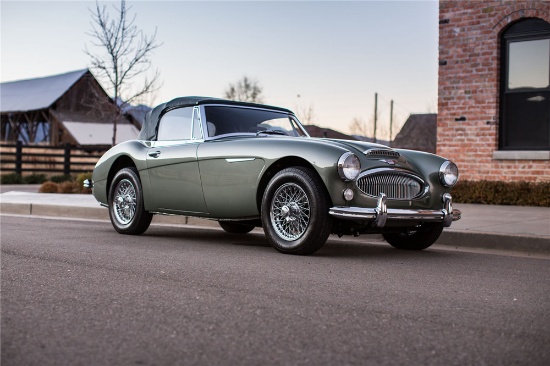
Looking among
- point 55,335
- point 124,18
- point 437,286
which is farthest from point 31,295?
point 124,18

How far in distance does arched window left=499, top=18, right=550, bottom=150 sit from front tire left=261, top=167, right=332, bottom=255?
7.51 meters

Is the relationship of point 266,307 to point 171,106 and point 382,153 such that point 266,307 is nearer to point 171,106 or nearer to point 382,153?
point 382,153

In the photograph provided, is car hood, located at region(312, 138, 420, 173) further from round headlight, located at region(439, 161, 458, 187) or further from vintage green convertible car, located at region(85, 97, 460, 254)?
round headlight, located at region(439, 161, 458, 187)

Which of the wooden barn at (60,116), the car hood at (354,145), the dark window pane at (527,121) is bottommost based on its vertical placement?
the car hood at (354,145)

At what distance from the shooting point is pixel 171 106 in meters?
8.34

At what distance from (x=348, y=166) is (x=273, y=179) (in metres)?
0.75

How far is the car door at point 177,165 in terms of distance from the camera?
296 inches

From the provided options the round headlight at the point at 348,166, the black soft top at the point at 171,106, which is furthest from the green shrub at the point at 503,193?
the round headlight at the point at 348,166

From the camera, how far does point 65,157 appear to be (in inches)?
1204

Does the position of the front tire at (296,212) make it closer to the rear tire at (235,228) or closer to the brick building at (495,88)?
the rear tire at (235,228)

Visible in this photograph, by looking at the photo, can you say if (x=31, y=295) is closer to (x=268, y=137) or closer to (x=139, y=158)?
(x=268, y=137)

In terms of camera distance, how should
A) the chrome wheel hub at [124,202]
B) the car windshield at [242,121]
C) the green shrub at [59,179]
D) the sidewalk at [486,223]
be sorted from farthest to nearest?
the green shrub at [59,179] < the chrome wheel hub at [124,202] < the car windshield at [242,121] < the sidewalk at [486,223]

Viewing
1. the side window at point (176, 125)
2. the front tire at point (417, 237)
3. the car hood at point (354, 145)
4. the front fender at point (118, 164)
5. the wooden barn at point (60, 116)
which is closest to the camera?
the car hood at point (354, 145)

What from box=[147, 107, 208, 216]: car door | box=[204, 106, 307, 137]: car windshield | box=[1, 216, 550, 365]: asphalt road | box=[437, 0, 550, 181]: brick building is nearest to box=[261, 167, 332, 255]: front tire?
box=[1, 216, 550, 365]: asphalt road
